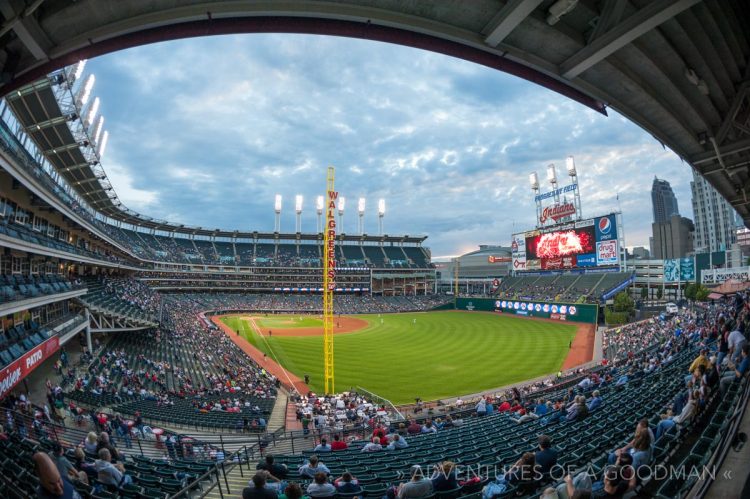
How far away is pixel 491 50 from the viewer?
5.46 m

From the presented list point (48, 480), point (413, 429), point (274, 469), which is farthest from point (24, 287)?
point (413, 429)

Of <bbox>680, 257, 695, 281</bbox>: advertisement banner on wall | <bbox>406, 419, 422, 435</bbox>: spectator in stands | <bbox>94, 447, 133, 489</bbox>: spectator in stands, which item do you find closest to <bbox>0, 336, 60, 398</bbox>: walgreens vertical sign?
<bbox>94, 447, 133, 489</bbox>: spectator in stands

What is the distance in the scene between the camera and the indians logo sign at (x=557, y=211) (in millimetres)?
65000

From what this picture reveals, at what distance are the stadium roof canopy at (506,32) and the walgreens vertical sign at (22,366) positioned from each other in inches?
481

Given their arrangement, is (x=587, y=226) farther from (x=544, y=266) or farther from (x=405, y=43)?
(x=405, y=43)

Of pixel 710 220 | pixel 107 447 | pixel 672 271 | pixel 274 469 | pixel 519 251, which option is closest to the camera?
pixel 274 469

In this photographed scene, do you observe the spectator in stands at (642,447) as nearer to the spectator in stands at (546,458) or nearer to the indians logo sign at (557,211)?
the spectator in stands at (546,458)

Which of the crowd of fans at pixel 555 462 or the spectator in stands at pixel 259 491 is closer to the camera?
the crowd of fans at pixel 555 462

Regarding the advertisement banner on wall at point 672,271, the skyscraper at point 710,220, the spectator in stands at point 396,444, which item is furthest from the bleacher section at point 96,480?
the skyscraper at point 710,220

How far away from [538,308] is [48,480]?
68131 millimetres

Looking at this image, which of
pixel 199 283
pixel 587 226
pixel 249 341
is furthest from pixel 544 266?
pixel 199 283

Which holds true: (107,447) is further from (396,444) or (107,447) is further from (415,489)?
(415,489)

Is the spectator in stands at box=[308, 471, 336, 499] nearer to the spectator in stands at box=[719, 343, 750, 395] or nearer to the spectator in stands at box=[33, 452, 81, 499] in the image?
the spectator in stands at box=[33, 452, 81, 499]

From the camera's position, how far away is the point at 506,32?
4973 mm
